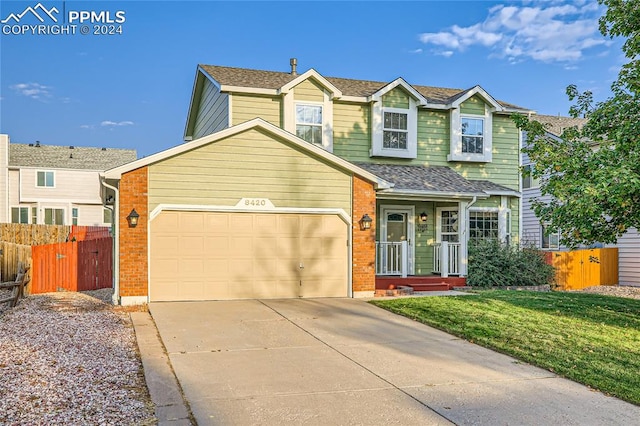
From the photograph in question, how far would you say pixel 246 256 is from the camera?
43.7 ft

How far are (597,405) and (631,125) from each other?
695 cm

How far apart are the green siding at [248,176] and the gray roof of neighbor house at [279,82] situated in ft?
12.1

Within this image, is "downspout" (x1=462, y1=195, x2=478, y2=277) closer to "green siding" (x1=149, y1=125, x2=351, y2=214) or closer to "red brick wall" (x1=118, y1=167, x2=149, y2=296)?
"green siding" (x1=149, y1=125, x2=351, y2=214)

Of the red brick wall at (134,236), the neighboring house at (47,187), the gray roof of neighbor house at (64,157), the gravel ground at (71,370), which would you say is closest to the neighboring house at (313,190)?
the red brick wall at (134,236)

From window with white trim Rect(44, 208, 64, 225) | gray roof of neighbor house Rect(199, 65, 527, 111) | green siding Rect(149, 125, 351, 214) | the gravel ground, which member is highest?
gray roof of neighbor house Rect(199, 65, 527, 111)

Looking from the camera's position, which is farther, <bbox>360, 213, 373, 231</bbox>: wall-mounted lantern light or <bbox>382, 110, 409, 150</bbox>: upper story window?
<bbox>382, 110, 409, 150</bbox>: upper story window

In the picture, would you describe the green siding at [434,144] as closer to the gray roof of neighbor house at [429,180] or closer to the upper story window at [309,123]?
the gray roof of neighbor house at [429,180]

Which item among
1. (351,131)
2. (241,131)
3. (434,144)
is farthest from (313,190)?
(434,144)

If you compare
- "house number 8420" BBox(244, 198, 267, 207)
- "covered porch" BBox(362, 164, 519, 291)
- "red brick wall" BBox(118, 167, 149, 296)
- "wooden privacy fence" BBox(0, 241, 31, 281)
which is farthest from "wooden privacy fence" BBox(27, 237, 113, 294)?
"covered porch" BBox(362, 164, 519, 291)

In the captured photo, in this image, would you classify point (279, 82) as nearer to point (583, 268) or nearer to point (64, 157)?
point (583, 268)

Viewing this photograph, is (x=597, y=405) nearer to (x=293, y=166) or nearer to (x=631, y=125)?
(x=631, y=125)

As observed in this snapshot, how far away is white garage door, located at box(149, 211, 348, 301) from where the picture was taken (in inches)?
496

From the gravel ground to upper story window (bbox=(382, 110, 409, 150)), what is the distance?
9.89 meters

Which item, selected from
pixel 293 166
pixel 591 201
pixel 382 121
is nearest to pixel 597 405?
pixel 591 201
